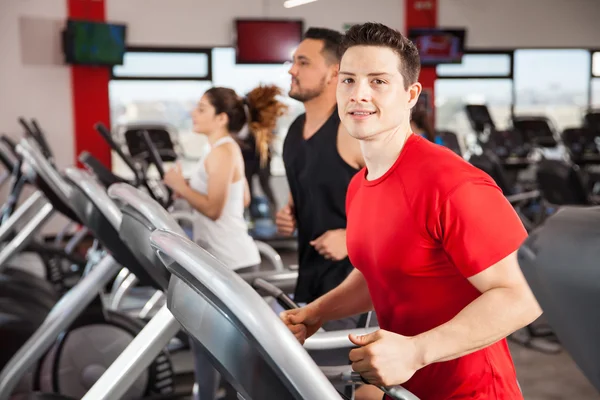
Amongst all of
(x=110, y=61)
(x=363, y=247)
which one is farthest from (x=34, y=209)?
(x=110, y=61)

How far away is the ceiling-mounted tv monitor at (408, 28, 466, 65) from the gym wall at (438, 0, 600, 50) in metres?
0.38

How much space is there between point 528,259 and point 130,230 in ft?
3.21

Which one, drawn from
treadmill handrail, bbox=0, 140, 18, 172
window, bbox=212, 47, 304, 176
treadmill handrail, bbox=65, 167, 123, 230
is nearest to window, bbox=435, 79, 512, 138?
window, bbox=212, 47, 304, 176

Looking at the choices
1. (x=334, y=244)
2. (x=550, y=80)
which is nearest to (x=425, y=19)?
(x=550, y=80)

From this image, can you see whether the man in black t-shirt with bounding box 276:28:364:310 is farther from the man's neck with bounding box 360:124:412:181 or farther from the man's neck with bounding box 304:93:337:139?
the man's neck with bounding box 360:124:412:181

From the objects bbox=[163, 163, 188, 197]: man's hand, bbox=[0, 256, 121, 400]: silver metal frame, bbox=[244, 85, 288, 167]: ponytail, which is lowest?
bbox=[0, 256, 121, 400]: silver metal frame

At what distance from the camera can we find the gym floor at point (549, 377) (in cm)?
344

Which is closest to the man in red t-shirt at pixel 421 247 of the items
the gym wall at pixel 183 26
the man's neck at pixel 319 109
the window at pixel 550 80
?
the man's neck at pixel 319 109

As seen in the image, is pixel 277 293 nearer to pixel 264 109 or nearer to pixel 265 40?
pixel 264 109

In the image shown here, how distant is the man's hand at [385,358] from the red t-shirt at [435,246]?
6.6 inches

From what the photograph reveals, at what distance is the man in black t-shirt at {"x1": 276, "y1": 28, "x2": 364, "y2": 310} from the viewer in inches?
85.6

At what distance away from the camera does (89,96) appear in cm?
874

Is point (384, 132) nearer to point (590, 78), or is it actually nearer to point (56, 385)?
point (56, 385)

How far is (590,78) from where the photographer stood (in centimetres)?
1080
